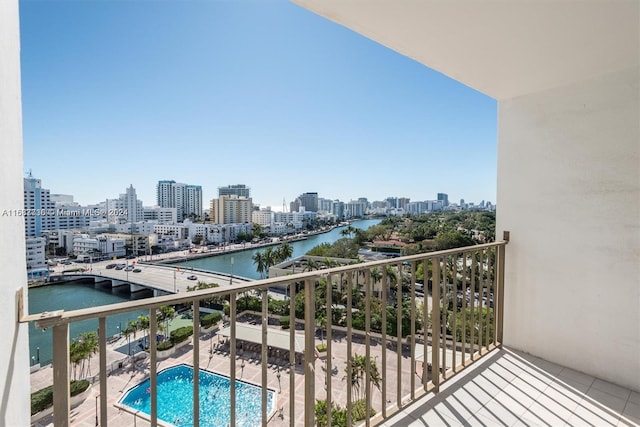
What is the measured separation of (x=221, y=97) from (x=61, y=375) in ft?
62.0

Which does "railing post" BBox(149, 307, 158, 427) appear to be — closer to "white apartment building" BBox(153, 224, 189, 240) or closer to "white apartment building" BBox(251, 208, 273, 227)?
"white apartment building" BBox(153, 224, 189, 240)

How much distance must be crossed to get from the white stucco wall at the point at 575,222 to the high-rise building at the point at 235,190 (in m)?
45.4

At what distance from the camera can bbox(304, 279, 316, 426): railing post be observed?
1.20 metres

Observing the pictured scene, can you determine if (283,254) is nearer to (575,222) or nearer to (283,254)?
(283,254)

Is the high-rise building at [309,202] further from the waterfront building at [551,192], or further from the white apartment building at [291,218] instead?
the waterfront building at [551,192]

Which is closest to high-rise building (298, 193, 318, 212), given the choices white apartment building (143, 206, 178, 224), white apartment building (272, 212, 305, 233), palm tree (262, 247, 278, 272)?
white apartment building (272, 212, 305, 233)

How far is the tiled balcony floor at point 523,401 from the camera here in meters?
1.55

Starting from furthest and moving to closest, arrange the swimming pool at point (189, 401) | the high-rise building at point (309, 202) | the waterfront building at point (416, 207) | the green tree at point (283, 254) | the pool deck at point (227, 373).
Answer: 1. the high-rise building at point (309, 202)
2. the waterfront building at point (416, 207)
3. the green tree at point (283, 254)
4. the pool deck at point (227, 373)
5. the swimming pool at point (189, 401)

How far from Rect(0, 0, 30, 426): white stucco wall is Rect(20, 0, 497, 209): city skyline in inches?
3.1

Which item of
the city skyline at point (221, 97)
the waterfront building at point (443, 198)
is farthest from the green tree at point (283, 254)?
the waterfront building at point (443, 198)

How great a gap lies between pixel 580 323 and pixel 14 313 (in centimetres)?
310

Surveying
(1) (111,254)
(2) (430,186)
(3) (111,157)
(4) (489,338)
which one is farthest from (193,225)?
(4) (489,338)

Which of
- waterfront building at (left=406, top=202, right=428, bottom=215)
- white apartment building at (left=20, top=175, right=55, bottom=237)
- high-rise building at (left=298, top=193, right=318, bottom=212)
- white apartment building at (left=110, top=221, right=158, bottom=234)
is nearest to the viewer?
white apartment building at (left=20, top=175, right=55, bottom=237)

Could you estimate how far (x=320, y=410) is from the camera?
6430 mm
